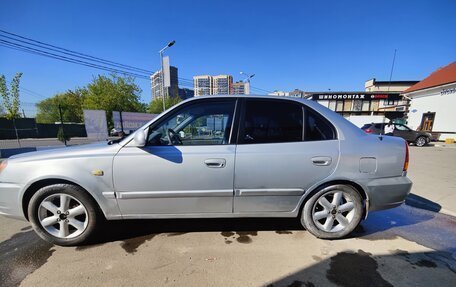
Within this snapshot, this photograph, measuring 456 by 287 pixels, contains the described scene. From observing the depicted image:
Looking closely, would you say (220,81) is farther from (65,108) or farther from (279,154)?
(279,154)

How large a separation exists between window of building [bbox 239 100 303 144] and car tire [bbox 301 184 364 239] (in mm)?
842

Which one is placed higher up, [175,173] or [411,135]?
[175,173]

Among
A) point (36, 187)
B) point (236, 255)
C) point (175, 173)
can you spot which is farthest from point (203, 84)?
point (236, 255)

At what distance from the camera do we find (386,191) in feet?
8.20

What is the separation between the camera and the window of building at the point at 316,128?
248cm

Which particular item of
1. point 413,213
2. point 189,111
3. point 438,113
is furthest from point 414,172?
point 438,113

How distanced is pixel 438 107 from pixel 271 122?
76.7ft

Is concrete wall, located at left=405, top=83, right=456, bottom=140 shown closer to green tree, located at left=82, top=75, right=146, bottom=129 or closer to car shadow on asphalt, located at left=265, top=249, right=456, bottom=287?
car shadow on asphalt, located at left=265, top=249, right=456, bottom=287

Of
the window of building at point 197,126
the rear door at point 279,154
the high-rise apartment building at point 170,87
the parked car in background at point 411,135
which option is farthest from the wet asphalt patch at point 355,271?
the high-rise apartment building at point 170,87

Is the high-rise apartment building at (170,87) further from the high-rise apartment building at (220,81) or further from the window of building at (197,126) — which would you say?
the window of building at (197,126)

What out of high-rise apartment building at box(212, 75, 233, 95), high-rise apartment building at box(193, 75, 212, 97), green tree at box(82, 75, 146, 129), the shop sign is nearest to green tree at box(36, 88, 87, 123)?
green tree at box(82, 75, 146, 129)

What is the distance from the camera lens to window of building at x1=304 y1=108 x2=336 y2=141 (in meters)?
2.48

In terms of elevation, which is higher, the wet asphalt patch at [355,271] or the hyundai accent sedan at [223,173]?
the hyundai accent sedan at [223,173]

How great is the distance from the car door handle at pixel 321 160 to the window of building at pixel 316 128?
23 centimetres
